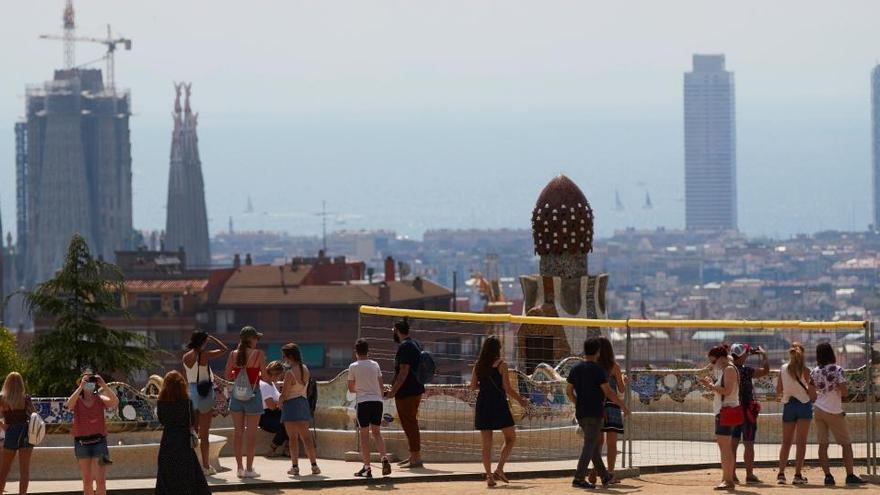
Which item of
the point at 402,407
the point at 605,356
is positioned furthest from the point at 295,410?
the point at 605,356

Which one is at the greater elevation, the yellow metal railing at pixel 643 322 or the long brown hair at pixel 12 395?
the yellow metal railing at pixel 643 322

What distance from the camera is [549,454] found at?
2248cm

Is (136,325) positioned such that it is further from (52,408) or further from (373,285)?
(52,408)

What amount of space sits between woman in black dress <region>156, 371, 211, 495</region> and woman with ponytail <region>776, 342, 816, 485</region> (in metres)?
5.06

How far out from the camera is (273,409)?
22.9 meters

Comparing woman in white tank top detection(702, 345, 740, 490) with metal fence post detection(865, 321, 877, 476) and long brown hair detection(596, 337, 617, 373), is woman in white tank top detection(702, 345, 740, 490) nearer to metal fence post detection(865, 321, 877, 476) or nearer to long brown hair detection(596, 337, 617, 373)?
long brown hair detection(596, 337, 617, 373)

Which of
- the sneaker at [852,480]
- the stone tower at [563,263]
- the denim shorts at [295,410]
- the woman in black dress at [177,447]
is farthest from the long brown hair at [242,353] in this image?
the stone tower at [563,263]

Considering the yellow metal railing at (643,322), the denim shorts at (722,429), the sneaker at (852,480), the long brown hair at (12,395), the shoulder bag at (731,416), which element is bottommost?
the sneaker at (852,480)

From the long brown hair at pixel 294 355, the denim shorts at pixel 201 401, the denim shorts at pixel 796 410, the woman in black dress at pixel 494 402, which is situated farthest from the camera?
the denim shorts at pixel 201 401

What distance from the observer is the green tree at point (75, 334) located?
26.6m

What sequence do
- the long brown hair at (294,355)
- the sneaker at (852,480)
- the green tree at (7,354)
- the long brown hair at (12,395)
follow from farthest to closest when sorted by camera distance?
the green tree at (7,354), the long brown hair at (294,355), the sneaker at (852,480), the long brown hair at (12,395)

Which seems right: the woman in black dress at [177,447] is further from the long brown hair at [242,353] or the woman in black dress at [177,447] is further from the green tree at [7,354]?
the green tree at [7,354]

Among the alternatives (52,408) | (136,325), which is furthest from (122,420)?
(136,325)

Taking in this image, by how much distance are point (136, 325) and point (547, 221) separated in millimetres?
115131
